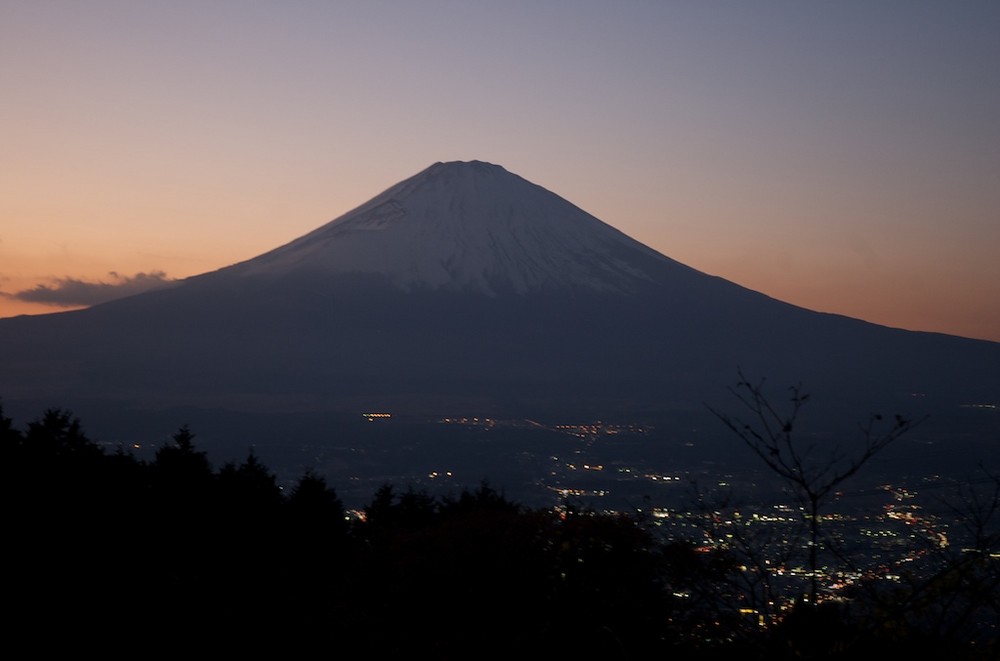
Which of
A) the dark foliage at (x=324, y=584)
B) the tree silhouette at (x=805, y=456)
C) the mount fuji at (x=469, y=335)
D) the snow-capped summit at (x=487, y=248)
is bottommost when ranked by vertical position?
the dark foliage at (x=324, y=584)

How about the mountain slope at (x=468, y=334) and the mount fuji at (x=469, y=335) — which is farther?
the mountain slope at (x=468, y=334)

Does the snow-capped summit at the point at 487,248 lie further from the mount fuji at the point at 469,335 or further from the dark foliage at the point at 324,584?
the dark foliage at the point at 324,584

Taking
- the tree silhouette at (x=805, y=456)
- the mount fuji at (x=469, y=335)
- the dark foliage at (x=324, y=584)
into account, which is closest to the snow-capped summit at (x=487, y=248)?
the mount fuji at (x=469, y=335)

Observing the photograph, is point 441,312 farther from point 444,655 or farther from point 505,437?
point 444,655

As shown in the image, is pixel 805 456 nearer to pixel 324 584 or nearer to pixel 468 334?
pixel 324 584

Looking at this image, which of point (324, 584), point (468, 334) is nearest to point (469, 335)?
point (468, 334)

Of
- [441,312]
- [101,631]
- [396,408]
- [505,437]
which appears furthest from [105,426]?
[101,631]
